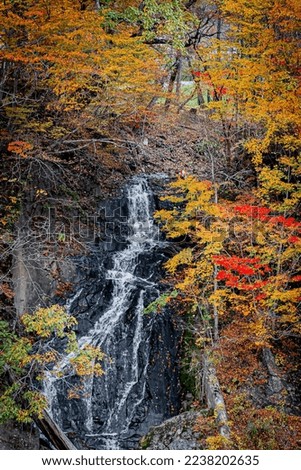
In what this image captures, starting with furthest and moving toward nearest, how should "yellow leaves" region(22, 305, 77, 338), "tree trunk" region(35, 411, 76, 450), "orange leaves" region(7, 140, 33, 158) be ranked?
"orange leaves" region(7, 140, 33, 158) < "tree trunk" region(35, 411, 76, 450) < "yellow leaves" region(22, 305, 77, 338)

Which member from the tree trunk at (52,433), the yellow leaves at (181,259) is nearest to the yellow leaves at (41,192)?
the yellow leaves at (181,259)

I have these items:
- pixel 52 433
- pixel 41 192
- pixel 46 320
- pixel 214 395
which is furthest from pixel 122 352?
pixel 41 192

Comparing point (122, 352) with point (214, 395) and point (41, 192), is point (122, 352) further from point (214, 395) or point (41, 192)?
point (41, 192)

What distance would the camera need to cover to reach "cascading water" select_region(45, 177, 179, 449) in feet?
25.9

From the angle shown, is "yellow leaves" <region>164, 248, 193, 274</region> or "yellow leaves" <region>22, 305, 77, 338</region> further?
"yellow leaves" <region>164, 248, 193, 274</region>

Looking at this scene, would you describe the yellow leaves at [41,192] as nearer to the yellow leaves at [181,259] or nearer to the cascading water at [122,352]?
the cascading water at [122,352]

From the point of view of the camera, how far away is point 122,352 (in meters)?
8.88

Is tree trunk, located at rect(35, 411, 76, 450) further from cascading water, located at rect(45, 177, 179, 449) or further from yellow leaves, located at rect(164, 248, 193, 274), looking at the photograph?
yellow leaves, located at rect(164, 248, 193, 274)

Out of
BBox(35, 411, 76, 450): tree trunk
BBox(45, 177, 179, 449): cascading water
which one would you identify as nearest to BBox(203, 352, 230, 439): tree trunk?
BBox(45, 177, 179, 449): cascading water

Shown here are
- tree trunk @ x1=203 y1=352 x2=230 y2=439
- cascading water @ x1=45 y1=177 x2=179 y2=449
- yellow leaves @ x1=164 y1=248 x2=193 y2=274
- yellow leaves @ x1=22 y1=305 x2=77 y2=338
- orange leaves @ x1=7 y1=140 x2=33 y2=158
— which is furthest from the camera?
yellow leaves @ x1=164 y1=248 x2=193 y2=274

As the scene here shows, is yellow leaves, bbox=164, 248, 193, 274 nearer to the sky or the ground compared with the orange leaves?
nearer to the ground
